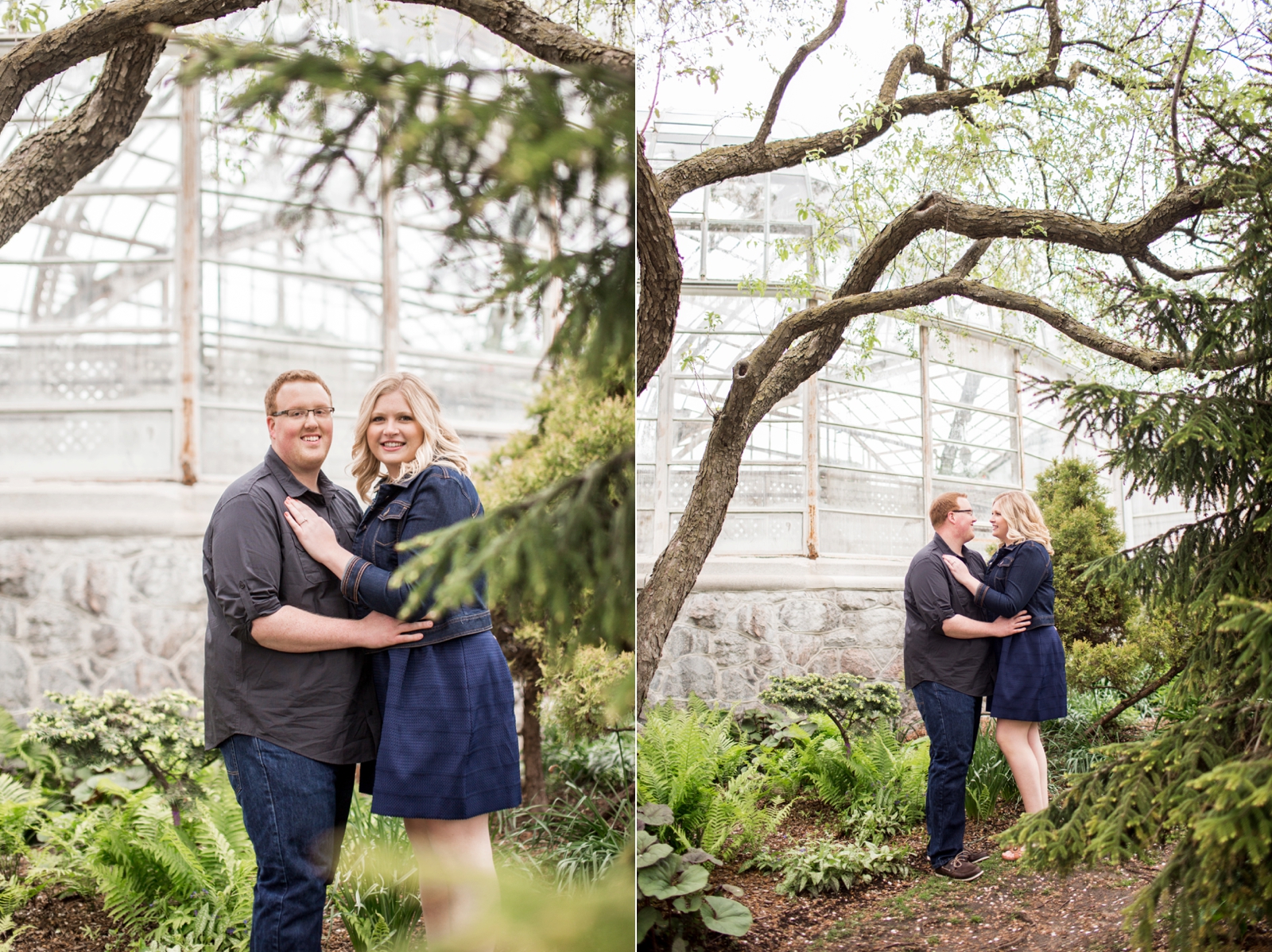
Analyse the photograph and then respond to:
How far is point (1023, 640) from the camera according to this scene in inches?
83.7

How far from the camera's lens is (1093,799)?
6.06 feet

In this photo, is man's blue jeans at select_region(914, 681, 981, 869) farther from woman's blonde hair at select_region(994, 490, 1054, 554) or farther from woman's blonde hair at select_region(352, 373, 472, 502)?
woman's blonde hair at select_region(352, 373, 472, 502)

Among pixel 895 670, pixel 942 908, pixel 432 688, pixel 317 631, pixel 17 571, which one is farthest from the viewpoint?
pixel 895 670

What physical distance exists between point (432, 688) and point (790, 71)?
5.81 ft

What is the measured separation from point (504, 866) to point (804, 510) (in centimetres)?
111

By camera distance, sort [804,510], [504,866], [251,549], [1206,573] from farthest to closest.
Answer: [804,510]
[504,866]
[1206,573]
[251,549]

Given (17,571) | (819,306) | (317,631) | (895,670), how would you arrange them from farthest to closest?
(819,306), (895,670), (17,571), (317,631)

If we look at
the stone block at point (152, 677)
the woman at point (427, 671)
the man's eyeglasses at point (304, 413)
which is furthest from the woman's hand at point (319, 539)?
the stone block at point (152, 677)

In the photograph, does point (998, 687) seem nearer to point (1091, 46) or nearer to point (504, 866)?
point (504, 866)

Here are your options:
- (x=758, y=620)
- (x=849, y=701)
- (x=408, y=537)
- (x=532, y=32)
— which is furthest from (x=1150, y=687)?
(x=532, y=32)

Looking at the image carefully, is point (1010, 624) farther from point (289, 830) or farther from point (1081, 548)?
point (289, 830)

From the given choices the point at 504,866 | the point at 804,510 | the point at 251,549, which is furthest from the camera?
the point at 804,510

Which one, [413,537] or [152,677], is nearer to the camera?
[413,537]

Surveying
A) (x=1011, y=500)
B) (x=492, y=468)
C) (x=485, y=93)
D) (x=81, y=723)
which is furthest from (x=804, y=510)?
(x=81, y=723)
